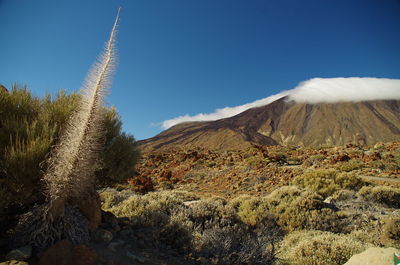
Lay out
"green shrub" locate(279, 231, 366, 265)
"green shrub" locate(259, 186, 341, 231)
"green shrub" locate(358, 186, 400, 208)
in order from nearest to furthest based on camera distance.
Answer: "green shrub" locate(279, 231, 366, 265), "green shrub" locate(259, 186, 341, 231), "green shrub" locate(358, 186, 400, 208)

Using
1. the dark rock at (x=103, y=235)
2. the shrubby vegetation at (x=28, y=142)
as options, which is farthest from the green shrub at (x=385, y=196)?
the dark rock at (x=103, y=235)

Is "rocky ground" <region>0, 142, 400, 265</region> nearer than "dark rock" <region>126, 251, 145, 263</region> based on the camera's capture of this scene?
Yes

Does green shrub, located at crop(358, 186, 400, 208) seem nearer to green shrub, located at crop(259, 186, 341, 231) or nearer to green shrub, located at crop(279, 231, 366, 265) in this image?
green shrub, located at crop(259, 186, 341, 231)

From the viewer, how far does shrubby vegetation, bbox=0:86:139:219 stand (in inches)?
116

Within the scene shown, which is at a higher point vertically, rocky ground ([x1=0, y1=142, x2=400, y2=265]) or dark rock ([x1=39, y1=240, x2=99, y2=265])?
dark rock ([x1=39, y1=240, x2=99, y2=265])

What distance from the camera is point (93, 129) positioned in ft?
8.79

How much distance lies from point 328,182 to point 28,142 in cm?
1234

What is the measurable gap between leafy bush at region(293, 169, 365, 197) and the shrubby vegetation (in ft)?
32.8

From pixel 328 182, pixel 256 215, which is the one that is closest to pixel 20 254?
pixel 256 215

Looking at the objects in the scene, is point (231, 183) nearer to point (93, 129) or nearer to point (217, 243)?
point (217, 243)

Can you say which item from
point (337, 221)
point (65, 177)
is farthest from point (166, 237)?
point (337, 221)

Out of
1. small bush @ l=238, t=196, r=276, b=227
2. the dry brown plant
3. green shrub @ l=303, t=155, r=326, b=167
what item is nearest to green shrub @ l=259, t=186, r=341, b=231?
small bush @ l=238, t=196, r=276, b=227

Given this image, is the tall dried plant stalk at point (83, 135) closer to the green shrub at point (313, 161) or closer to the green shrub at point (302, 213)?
the green shrub at point (302, 213)

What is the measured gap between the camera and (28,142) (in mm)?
3145
